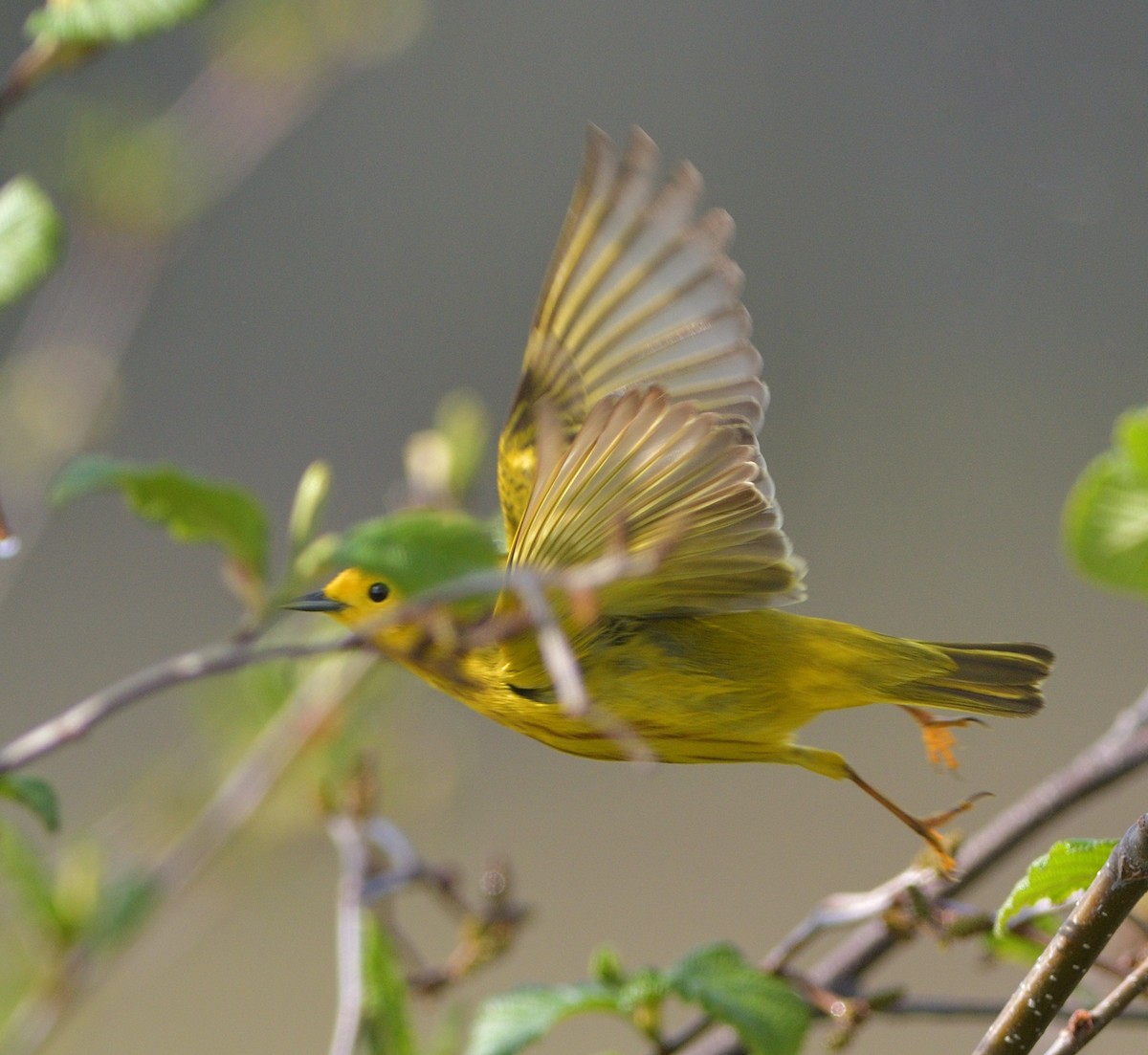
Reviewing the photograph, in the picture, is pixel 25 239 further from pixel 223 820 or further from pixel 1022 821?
pixel 1022 821

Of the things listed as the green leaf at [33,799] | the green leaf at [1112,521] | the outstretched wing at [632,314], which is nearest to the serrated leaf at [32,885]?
the green leaf at [33,799]

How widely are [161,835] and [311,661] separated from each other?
0.41 meters

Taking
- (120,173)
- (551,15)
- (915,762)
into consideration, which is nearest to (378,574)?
(120,173)

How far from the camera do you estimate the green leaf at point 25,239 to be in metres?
1.08

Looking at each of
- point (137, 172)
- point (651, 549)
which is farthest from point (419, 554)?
point (137, 172)

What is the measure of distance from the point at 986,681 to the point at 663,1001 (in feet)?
1.45

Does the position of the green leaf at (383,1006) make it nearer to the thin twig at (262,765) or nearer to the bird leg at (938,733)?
the thin twig at (262,765)

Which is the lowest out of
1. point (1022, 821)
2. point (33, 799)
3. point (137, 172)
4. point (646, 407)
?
point (1022, 821)

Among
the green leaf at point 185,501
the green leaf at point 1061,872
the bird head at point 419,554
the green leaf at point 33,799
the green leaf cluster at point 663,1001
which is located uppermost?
the green leaf at point 185,501

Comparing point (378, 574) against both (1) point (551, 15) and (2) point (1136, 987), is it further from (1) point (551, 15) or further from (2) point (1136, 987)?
(1) point (551, 15)

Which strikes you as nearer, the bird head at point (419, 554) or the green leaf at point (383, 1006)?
the green leaf at point (383, 1006)

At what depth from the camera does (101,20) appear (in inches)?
42.3

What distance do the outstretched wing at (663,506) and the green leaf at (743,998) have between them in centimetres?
27

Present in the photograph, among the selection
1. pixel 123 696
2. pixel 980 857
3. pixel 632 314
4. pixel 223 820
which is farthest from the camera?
pixel 632 314
